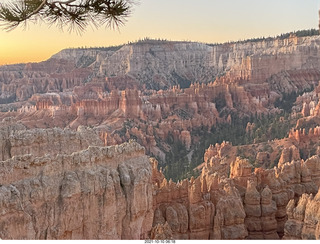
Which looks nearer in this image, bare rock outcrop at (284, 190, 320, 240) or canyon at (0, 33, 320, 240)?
canyon at (0, 33, 320, 240)

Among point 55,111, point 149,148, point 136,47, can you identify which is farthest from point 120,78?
point 149,148

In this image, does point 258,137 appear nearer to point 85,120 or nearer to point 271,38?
point 85,120

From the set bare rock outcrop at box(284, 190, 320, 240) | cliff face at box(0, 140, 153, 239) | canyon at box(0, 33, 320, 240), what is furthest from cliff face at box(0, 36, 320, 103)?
cliff face at box(0, 140, 153, 239)

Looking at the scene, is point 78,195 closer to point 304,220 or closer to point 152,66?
point 304,220

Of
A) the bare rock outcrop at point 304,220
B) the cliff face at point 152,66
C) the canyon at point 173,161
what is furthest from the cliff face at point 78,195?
the cliff face at point 152,66

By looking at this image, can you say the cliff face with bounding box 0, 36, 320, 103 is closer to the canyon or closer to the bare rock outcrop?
the canyon

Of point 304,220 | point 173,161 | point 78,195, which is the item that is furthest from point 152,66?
point 78,195
